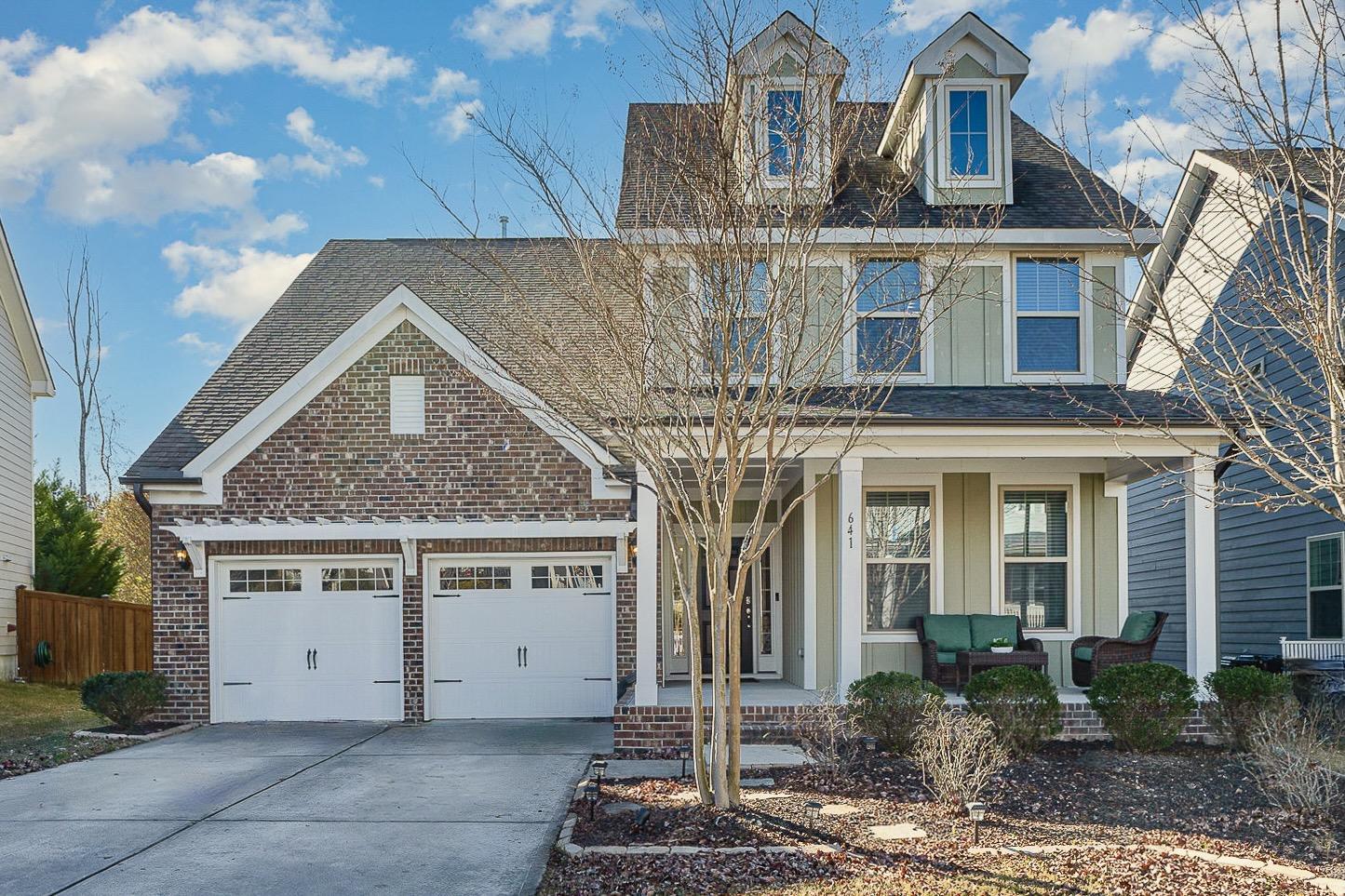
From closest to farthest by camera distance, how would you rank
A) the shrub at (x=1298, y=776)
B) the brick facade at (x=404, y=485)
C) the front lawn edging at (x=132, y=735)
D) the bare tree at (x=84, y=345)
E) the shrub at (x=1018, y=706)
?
the shrub at (x=1298, y=776)
the shrub at (x=1018, y=706)
the front lawn edging at (x=132, y=735)
the brick facade at (x=404, y=485)
the bare tree at (x=84, y=345)

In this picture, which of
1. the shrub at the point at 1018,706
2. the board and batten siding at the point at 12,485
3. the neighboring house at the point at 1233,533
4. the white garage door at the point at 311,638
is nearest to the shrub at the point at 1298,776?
the shrub at the point at 1018,706

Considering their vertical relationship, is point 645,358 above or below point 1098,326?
below

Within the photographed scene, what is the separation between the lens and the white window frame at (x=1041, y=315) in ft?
42.4

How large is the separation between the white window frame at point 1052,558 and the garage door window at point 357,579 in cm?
689

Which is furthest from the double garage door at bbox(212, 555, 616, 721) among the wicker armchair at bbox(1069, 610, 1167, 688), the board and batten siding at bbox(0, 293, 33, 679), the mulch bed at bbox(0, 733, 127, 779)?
the board and batten siding at bbox(0, 293, 33, 679)

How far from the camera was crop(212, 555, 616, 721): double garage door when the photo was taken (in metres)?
13.4

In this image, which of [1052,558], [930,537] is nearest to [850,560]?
[930,537]

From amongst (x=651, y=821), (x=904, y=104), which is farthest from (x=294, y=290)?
(x=651, y=821)

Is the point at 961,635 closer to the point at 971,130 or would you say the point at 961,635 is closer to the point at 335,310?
the point at 971,130

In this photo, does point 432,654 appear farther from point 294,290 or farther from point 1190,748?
point 1190,748

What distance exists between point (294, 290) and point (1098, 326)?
1101 centimetres

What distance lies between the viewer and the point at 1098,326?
12.9m

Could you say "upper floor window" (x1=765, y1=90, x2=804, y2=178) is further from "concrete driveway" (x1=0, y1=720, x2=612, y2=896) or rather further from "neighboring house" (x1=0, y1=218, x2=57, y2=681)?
"neighboring house" (x1=0, y1=218, x2=57, y2=681)

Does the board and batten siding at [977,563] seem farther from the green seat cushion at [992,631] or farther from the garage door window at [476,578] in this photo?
the garage door window at [476,578]
